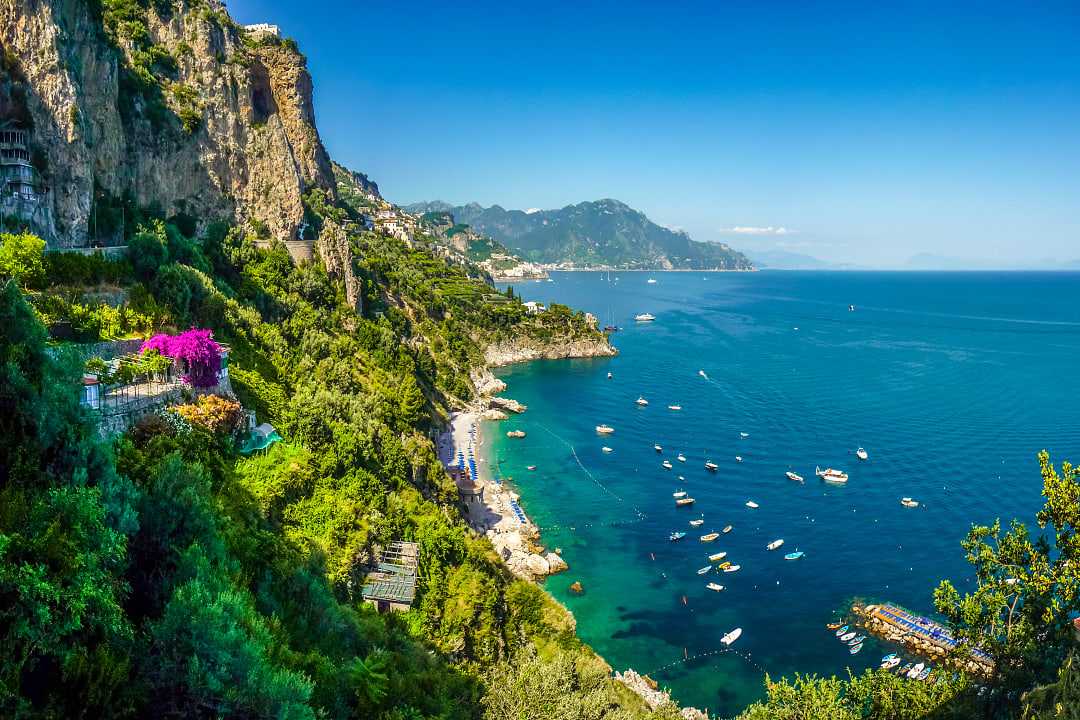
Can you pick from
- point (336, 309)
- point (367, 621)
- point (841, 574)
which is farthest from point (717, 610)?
point (336, 309)

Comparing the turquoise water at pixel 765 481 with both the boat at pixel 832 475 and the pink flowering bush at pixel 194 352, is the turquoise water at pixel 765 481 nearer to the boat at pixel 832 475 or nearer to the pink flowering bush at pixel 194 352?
the boat at pixel 832 475

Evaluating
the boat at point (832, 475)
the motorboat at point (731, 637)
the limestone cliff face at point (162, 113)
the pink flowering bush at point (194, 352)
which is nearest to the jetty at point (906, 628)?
the motorboat at point (731, 637)

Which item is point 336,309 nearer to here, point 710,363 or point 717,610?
point 717,610

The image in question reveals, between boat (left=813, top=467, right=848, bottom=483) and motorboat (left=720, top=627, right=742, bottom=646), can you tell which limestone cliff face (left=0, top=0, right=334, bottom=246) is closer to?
motorboat (left=720, top=627, right=742, bottom=646)

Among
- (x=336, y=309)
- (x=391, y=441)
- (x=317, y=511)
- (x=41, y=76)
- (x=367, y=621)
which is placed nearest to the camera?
(x=367, y=621)

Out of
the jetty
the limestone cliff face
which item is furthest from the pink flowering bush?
the jetty

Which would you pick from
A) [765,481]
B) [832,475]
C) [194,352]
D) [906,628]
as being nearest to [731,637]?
[906,628]
